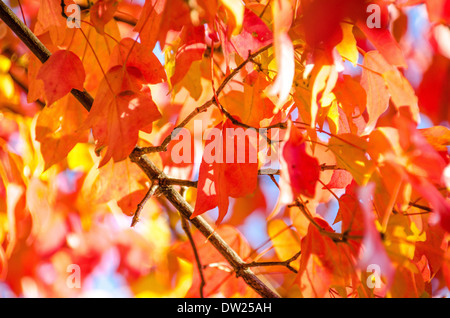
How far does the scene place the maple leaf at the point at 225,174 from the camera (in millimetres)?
461

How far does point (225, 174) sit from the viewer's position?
471mm

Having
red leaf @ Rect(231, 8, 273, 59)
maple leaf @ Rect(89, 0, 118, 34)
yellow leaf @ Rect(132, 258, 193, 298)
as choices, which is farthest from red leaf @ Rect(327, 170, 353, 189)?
yellow leaf @ Rect(132, 258, 193, 298)

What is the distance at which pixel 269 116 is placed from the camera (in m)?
0.54

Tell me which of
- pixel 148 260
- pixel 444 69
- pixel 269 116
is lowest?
pixel 148 260

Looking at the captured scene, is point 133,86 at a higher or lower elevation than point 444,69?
lower

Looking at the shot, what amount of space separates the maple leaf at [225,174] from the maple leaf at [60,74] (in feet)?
0.59

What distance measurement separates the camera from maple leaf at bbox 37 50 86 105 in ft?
1.63

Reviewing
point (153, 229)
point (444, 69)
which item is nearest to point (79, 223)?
point (153, 229)

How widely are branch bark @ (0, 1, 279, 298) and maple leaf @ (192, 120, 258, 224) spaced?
0.35 ft

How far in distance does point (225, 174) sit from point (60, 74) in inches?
8.9

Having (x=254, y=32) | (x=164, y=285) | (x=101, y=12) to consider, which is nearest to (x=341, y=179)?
(x=254, y=32)

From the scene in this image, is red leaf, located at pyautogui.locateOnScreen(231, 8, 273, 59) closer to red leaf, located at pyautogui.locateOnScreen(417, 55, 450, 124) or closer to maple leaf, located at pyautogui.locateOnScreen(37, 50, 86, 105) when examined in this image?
maple leaf, located at pyautogui.locateOnScreen(37, 50, 86, 105)

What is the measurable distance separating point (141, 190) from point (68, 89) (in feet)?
0.63
